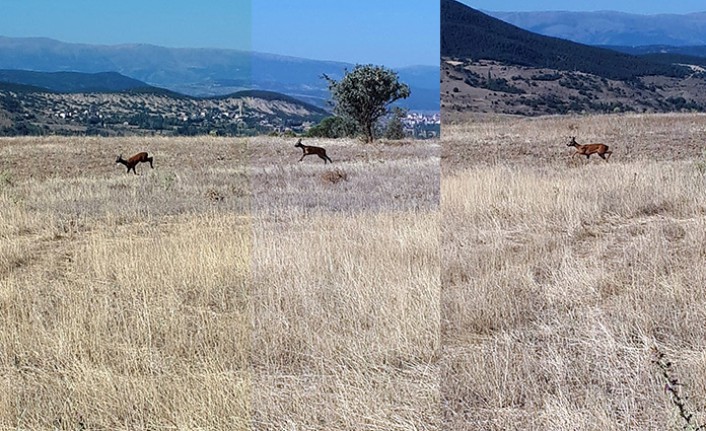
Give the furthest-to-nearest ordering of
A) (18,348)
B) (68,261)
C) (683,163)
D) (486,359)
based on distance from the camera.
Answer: (683,163)
(68,261)
(18,348)
(486,359)

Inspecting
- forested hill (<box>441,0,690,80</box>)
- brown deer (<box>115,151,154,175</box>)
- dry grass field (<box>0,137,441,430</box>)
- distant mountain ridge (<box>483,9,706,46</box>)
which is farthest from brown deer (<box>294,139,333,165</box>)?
brown deer (<box>115,151,154,175</box>)

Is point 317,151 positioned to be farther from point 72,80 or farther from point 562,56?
point 72,80

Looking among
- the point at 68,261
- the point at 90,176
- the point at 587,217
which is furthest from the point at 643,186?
the point at 90,176

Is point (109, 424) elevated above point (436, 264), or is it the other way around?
point (436, 264)

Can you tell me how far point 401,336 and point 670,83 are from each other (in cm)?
2023

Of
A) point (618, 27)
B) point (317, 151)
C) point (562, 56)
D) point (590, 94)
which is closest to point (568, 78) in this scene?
point (590, 94)

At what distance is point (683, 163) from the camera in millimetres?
9898

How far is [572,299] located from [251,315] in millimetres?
1777

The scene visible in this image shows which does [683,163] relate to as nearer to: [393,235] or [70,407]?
[393,235]

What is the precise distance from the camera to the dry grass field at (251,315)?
9.63ft

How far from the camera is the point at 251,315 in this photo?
12.3ft

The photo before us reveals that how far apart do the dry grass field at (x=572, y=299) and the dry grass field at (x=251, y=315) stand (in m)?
0.31

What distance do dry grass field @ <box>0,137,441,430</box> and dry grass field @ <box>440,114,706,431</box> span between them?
1.02ft

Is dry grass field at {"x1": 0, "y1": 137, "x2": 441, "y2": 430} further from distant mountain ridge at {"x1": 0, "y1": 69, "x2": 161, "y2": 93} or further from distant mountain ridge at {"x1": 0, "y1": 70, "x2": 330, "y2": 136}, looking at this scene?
distant mountain ridge at {"x1": 0, "y1": 69, "x2": 161, "y2": 93}
